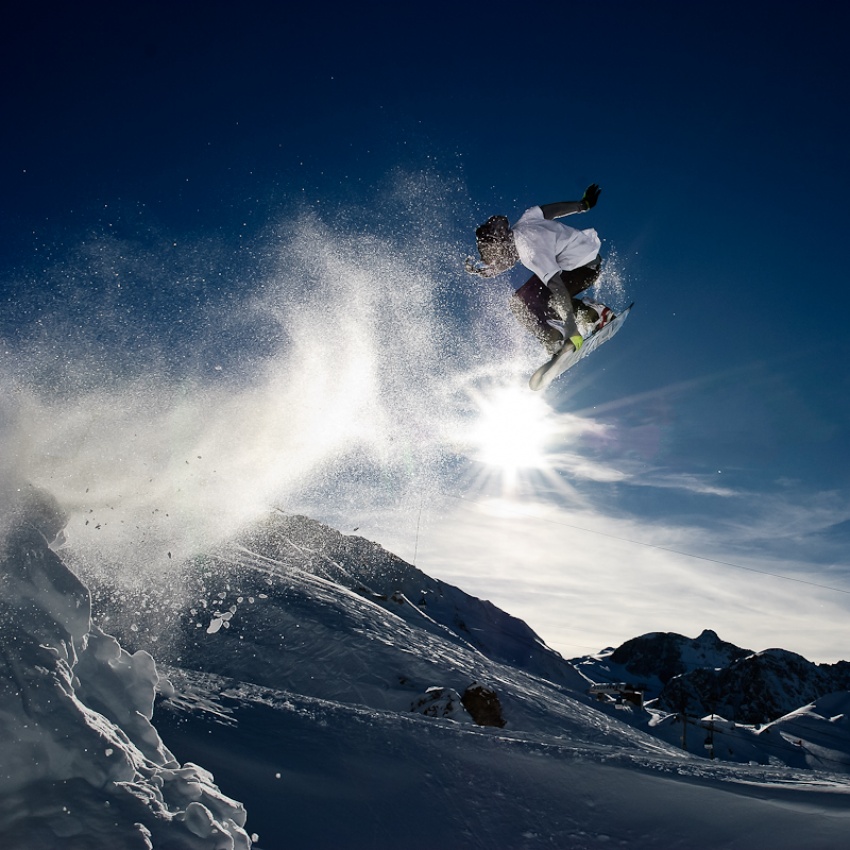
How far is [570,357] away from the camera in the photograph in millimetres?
8859

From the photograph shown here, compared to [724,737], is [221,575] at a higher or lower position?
higher

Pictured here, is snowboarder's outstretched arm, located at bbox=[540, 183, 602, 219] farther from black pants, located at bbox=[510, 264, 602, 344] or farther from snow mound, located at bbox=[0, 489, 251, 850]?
snow mound, located at bbox=[0, 489, 251, 850]

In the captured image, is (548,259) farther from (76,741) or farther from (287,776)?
(287,776)

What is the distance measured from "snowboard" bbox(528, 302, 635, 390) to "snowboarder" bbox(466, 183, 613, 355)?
18.0 inches

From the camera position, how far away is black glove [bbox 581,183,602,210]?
285 inches

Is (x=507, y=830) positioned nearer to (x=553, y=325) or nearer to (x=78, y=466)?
(x=553, y=325)

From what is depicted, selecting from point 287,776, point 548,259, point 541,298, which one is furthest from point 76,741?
Result: point 541,298

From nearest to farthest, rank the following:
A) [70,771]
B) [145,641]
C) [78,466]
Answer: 1. [70,771]
2. [78,466]
3. [145,641]

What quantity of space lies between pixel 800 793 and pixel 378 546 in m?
104

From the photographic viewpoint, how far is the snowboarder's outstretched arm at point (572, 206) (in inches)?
280

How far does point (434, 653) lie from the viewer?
3994 centimetres

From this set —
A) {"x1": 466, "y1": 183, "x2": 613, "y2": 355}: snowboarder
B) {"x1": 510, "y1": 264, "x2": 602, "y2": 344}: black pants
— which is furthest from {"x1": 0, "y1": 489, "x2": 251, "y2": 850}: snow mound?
{"x1": 510, "y1": 264, "x2": 602, "y2": 344}: black pants

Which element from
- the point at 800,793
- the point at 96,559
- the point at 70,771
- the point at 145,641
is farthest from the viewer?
the point at 145,641

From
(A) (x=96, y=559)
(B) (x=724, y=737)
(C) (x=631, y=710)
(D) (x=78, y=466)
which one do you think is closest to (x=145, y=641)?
(A) (x=96, y=559)
